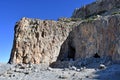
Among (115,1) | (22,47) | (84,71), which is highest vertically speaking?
(115,1)

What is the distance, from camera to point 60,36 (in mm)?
44750

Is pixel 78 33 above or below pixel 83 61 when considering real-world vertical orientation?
above

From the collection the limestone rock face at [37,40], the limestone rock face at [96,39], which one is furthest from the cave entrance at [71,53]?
the limestone rock face at [37,40]

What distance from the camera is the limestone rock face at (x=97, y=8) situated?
60938mm

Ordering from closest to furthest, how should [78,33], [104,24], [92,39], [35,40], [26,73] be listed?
1. [26,73]
2. [104,24]
3. [92,39]
4. [78,33]
5. [35,40]

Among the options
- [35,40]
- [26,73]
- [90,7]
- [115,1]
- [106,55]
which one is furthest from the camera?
[90,7]

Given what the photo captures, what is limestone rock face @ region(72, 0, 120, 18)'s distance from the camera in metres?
60.9

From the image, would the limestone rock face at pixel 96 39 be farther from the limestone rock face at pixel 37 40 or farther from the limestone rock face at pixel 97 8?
the limestone rock face at pixel 97 8

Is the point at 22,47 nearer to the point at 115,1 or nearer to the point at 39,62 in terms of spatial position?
the point at 39,62

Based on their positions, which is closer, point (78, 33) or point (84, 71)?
point (84, 71)

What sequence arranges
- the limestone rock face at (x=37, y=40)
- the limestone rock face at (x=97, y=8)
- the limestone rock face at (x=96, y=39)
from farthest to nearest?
the limestone rock face at (x=97, y=8) < the limestone rock face at (x=37, y=40) < the limestone rock face at (x=96, y=39)

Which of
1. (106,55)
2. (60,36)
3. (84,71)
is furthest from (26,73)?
(60,36)

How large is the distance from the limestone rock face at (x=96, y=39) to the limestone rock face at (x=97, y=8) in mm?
18345

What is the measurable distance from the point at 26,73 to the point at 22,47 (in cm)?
2213
